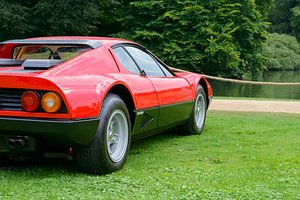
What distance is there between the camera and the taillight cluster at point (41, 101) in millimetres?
3922

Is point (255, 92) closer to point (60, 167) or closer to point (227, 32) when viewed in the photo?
point (227, 32)

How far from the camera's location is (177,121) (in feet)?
20.1

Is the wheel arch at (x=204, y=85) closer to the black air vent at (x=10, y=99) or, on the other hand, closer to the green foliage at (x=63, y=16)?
the black air vent at (x=10, y=99)

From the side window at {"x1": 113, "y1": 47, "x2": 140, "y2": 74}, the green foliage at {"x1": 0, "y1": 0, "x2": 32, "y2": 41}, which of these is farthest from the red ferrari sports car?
the green foliage at {"x1": 0, "y1": 0, "x2": 32, "y2": 41}

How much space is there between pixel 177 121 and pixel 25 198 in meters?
2.87

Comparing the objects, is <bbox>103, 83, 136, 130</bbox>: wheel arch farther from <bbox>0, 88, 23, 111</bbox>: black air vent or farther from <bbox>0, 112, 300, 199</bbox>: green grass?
<bbox>0, 88, 23, 111</bbox>: black air vent

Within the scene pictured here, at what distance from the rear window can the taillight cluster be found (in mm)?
892

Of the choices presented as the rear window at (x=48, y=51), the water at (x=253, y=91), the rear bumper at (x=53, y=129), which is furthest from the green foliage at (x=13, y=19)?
the rear bumper at (x=53, y=129)

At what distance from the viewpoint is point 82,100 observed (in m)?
4.05

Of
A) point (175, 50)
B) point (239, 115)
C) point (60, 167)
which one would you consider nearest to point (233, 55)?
point (175, 50)

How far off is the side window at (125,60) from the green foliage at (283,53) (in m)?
40.8

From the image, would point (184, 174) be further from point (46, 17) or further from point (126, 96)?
point (46, 17)

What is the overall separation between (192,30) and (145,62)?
70.4 feet

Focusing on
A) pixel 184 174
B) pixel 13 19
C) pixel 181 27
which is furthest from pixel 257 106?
pixel 181 27
